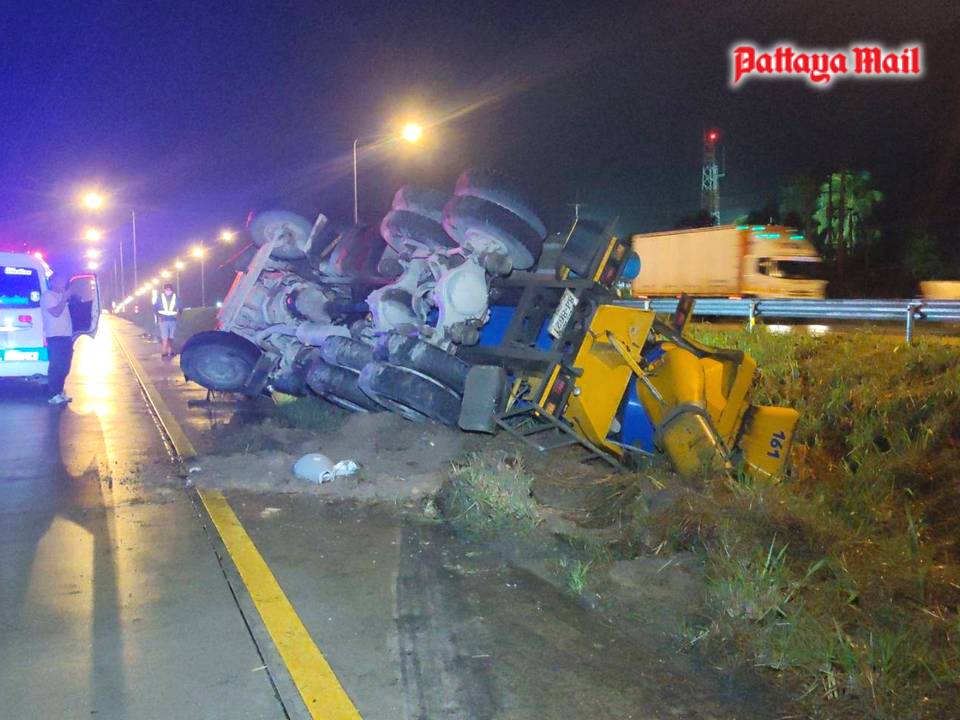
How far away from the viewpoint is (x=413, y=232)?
25.5ft

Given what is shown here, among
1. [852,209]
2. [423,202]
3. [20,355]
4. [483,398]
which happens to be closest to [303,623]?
[483,398]

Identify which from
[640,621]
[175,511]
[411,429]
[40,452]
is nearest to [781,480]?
[640,621]

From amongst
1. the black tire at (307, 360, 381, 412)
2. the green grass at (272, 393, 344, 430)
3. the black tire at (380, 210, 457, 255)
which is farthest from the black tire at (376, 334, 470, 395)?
the green grass at (272, 393, 344, 430)

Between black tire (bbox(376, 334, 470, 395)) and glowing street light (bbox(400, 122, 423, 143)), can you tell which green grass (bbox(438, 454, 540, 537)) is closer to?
black tire (bbox(376, 334, 470, 395))

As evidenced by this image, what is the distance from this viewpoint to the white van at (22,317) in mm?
11414

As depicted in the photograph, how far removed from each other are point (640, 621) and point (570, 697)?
0.85m

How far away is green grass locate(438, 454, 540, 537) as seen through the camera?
544 cm

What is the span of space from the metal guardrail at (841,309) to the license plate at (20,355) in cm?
815

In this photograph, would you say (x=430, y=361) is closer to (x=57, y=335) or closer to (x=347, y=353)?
(x=347, y=353)

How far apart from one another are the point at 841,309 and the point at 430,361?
26.6ft

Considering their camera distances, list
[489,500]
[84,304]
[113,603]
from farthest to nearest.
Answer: [84,304], [489,500], [113,603]

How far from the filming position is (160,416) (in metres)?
10.4

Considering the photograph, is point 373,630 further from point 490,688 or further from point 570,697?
point 570,697

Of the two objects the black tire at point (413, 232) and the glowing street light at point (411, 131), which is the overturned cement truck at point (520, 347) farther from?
the glowing street light at point (411, 131)
